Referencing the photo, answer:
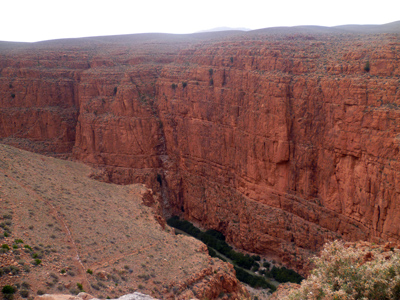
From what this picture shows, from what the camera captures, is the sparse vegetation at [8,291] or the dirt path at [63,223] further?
the dirt path at [63,223]

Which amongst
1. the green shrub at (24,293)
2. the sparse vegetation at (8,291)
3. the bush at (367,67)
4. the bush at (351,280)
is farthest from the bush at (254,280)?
the sparse vegetation at (8,291)

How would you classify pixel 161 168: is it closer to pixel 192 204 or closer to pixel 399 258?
pixel 192 204

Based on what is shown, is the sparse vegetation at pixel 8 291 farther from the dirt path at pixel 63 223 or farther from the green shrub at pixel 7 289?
the dirt path at pixel 63 223

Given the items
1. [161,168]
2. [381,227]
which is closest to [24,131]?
[161,168]

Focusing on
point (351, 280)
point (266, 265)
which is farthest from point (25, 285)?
point (266, 265)

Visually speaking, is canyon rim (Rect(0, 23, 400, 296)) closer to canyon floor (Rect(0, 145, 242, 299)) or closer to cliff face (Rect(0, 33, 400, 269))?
cliff face (Rect(0, 33, 400, 269))

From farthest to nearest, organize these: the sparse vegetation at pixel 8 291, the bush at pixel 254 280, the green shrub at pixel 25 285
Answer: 1. the bush at pixel 254 280
2. the green shrub at pixel 25 285
3. the sparse vegetation at pixel 8 291
